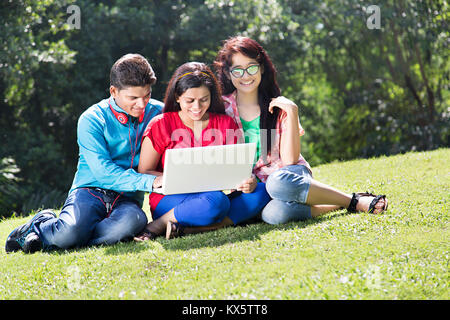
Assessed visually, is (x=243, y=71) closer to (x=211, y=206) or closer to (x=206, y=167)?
(x=206, y=167)

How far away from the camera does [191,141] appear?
4.25 m

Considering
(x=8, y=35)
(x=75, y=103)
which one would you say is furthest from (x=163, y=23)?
(x=8, y=35)

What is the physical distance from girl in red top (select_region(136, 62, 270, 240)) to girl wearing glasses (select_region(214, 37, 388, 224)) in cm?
16

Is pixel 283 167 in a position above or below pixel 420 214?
above

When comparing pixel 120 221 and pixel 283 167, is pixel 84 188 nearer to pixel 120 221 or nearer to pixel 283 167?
pixel 120 221

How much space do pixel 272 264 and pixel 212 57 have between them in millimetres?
8721

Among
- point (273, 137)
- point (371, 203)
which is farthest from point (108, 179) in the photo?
point (371, 203)

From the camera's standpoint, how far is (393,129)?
37.0 feet

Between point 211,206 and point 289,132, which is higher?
point 289,132

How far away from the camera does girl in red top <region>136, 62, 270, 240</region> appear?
13.3 ft

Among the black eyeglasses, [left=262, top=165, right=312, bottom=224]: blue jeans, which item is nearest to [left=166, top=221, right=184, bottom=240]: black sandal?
[left=262, top=165, right=312, bottom=224]: blue jeans

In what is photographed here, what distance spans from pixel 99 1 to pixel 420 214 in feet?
27.0
